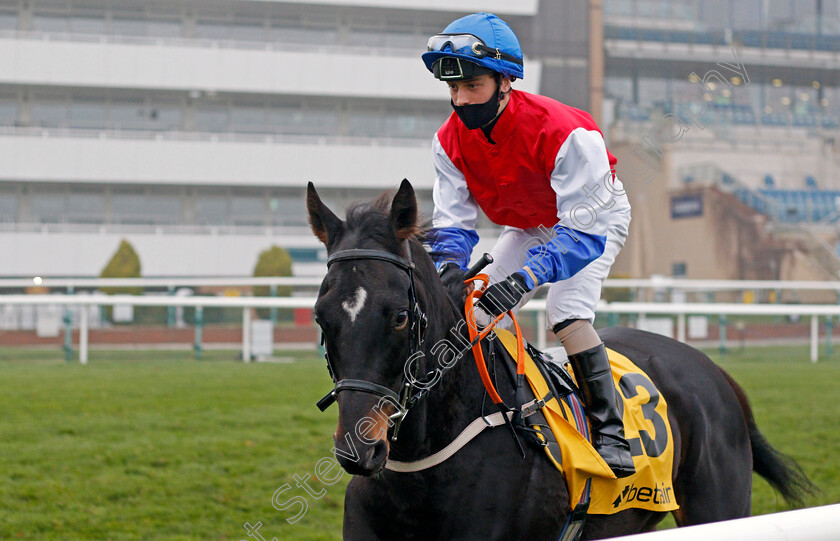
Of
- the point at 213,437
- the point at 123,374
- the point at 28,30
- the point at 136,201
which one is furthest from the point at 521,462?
the point at 28,30

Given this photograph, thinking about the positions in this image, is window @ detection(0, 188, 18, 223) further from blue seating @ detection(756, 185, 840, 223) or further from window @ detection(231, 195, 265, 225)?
blue seating @ detection(756, 185, 840, 223)

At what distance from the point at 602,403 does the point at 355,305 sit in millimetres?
973

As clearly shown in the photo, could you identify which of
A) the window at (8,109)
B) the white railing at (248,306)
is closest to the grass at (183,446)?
the white railing at (248,306)

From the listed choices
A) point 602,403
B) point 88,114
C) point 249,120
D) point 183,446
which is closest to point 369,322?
point 602,403

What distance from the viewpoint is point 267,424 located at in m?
5.67

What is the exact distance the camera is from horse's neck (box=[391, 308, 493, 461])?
2.01 m

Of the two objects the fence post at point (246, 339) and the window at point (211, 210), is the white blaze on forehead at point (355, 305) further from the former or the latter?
the window at point (211, 210)

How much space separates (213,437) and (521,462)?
3.48 metres

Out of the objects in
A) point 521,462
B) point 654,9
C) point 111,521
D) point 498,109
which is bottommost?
point 111,521

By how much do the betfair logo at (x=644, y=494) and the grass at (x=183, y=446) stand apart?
88cm

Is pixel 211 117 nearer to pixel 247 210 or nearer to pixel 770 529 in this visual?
pixel 247 210

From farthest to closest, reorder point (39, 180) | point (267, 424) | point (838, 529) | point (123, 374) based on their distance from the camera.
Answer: point (39, 180) < point (123, 374) < point (267, 424) < point (838, 529)

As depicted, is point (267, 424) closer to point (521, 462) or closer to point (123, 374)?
point (123, 374)

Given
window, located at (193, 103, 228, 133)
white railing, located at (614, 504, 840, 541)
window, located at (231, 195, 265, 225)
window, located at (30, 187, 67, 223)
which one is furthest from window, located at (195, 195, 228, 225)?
white railing, located at (614, 504, 840, 541)
